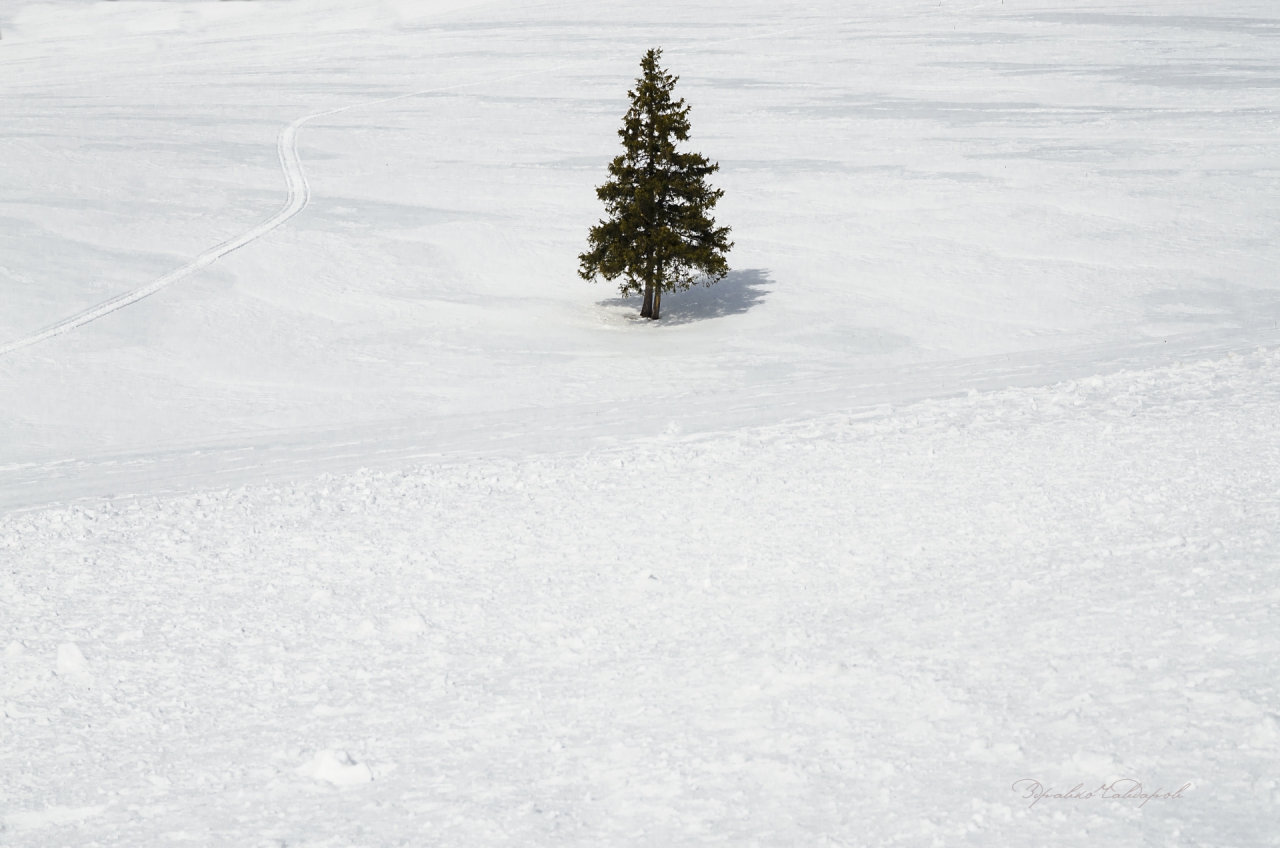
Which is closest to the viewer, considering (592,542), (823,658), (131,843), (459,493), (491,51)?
(131,843)

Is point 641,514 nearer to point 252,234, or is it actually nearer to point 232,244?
point 232,244

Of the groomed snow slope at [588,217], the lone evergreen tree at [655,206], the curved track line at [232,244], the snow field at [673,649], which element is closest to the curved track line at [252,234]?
the curved track line at [232,244]

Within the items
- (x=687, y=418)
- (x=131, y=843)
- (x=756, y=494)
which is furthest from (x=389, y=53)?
(x=131, y=843)

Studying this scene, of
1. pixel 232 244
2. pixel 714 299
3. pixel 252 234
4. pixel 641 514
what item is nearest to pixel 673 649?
pixel 641 514

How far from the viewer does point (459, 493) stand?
11758 mm

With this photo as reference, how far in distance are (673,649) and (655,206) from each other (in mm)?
16852

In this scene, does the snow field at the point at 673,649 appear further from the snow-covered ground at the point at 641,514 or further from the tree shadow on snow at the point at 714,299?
the tree shadow on snow at the point at 714,299

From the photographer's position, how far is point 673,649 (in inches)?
328

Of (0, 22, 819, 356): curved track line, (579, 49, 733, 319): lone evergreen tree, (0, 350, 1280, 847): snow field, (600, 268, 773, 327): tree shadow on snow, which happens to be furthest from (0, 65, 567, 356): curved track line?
(0, 350, 1280, 847): snow field

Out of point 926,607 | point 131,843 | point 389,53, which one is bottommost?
point 131,843

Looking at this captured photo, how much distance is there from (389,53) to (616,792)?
181 ft

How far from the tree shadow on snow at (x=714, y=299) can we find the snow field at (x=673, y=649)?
510 inches

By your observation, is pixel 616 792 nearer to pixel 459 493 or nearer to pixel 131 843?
pixel 131 843

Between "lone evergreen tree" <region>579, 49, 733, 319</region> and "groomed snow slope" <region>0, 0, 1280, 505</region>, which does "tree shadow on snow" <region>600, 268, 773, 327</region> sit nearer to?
"groomed snow slope" <region>0, 0, 1280, 505</region>
